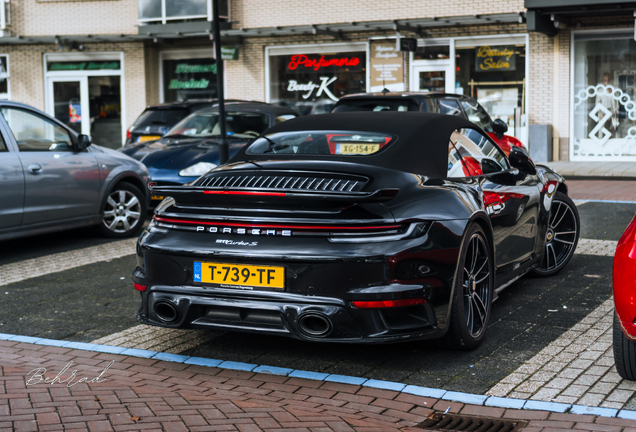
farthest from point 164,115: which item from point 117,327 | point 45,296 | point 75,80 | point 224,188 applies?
point 75,80

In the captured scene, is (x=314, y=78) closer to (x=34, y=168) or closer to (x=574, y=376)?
(x=34, y=168)

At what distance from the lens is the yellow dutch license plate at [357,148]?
5113mm

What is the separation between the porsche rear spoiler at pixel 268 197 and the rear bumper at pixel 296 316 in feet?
1.59

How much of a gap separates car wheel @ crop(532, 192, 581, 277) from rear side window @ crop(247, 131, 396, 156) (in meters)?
2.34

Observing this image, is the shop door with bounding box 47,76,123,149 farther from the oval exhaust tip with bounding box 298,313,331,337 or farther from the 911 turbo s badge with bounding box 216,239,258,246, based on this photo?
the oval exhaust tip with bounding box 298,313,331,337

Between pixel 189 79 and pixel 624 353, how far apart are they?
21.2 meters

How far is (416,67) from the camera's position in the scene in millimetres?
21172

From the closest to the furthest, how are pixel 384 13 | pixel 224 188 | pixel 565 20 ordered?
1. pixel 224 188
2. pixel 565 20
3. pixel 384 13

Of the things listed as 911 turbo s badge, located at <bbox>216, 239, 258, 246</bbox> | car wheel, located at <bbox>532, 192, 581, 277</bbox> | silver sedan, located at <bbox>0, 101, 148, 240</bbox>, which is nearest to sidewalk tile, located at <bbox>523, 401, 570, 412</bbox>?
911 turbo s badge, located at <bbox>216, 239, 258, 246</bbox>

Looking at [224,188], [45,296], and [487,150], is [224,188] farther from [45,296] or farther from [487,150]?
[45,296]

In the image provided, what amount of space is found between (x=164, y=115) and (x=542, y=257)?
9286 mm

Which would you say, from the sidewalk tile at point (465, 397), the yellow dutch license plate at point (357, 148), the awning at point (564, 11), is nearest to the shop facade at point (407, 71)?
the awning at point (564, 11)

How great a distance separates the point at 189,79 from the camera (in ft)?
79.5

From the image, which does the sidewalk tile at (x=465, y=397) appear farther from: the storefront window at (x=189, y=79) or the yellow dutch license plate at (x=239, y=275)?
the storefront window at (x=189, y=79)
